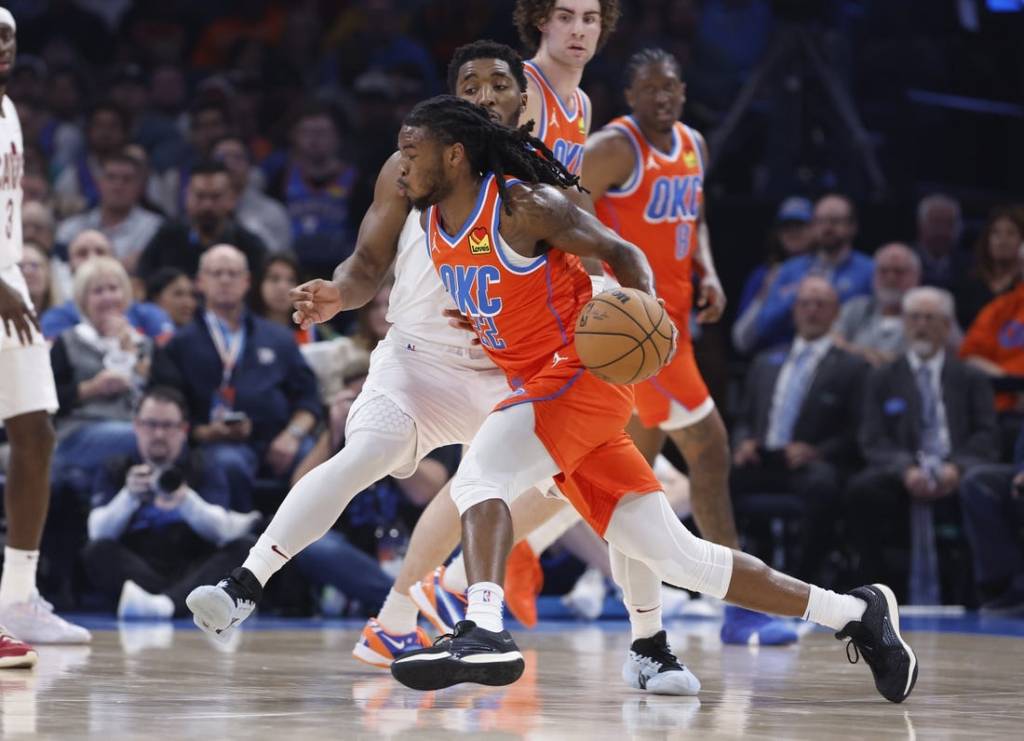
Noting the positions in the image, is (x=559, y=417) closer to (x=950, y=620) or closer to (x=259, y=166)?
(x=950, y=620)

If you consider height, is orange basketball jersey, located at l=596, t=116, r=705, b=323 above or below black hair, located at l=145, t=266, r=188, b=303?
Result: above

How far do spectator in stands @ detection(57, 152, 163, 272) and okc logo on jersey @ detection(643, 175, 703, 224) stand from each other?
436 cm

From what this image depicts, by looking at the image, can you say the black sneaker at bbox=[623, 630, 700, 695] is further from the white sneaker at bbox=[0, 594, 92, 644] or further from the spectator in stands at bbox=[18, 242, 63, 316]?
the spectator in stands at bbox=[18, 242, 63, 316]

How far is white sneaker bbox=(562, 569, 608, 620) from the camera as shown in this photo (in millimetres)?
8344

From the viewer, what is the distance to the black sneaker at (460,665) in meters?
4.13

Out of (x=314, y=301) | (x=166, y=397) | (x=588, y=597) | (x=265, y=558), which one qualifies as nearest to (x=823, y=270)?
(x=588, y=597)

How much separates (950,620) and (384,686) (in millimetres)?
4323

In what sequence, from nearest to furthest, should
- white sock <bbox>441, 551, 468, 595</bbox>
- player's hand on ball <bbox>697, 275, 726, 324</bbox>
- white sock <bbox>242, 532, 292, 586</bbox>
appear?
white sock <bbox>242, 532, 292, 586</bbox> < white sock <bbox>441, 551, 468, 595</bbox> < player's hand on ball <bbox>697, 275, 726, 324</bbox>

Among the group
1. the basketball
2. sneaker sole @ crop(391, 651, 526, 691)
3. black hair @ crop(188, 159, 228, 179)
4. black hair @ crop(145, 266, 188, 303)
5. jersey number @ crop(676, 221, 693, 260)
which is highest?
black hair @ crop(188, 159, 228, 179)

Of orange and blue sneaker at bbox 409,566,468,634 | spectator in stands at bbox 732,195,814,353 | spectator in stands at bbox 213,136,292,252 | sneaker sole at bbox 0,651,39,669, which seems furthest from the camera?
spectator in stands at bbox 213,136,292,252

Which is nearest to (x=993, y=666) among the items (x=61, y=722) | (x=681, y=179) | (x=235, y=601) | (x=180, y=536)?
(x=681, y=179)

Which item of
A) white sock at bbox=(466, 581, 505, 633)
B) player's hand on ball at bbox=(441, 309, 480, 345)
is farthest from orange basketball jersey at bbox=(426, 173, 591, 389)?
white sock at bbox=(466, 581, 505, 633)

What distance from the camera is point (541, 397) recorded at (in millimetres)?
4539

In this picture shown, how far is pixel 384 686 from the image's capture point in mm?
4941
